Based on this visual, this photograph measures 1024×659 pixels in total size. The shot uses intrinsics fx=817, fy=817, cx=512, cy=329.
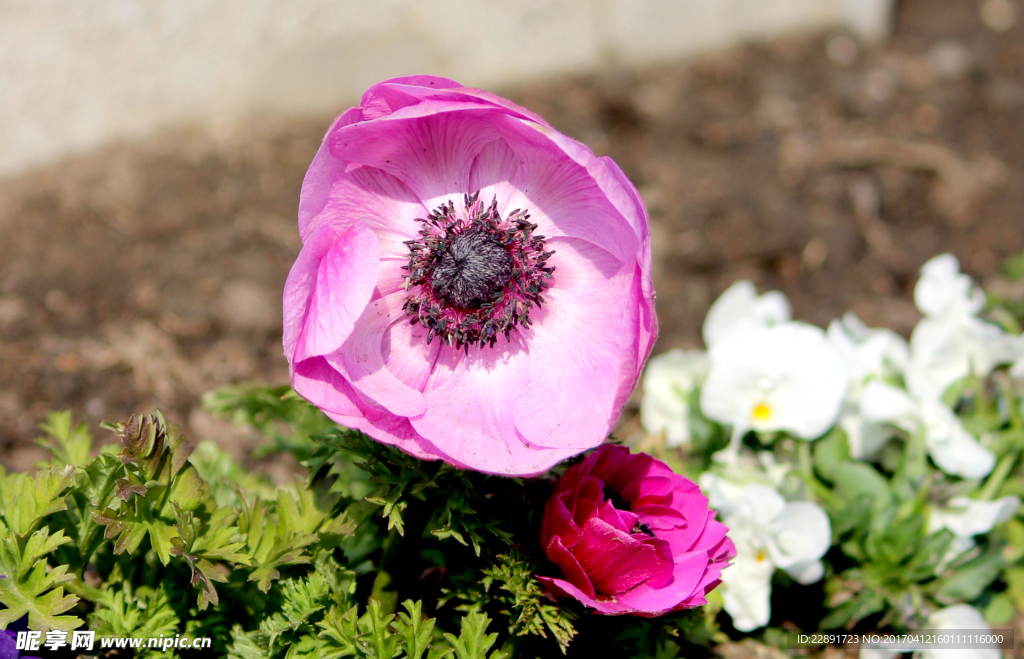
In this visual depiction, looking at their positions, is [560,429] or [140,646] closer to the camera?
[560,429]

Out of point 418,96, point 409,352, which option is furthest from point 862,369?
point 418,96

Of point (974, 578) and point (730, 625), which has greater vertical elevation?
point (974, 578)

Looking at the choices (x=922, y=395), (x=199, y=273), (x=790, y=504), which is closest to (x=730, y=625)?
(x=790, y=504)

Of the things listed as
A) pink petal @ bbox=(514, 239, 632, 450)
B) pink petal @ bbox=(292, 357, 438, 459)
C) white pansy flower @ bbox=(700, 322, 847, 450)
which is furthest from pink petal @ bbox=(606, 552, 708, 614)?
white pansy flower @ bbox=(700, 322, 847, 450)

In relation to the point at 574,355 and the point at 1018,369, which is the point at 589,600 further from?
the point at 1018,369

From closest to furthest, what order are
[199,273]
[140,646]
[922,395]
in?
[140,646] < [922,395] < [199,273]

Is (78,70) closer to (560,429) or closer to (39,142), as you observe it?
(39,142)

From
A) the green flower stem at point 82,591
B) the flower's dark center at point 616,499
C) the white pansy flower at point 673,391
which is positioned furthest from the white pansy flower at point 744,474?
the green flower stem at point 82,591
